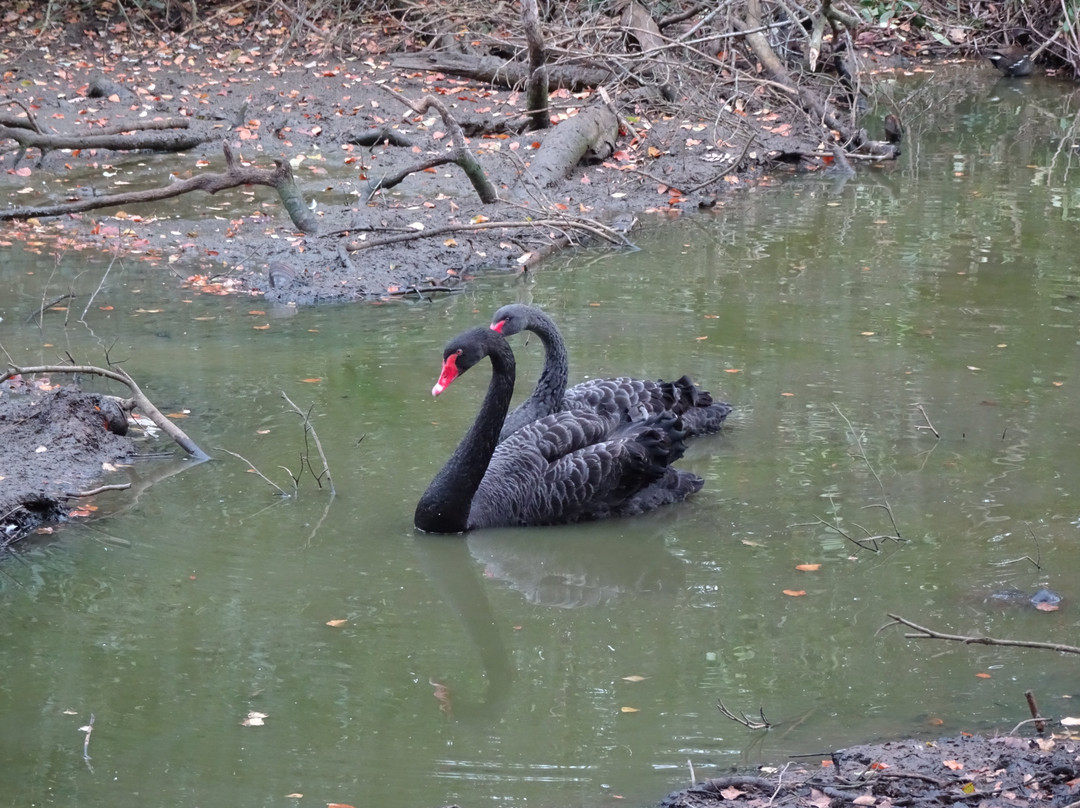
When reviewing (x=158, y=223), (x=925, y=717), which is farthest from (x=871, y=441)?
(x=158, y=223)

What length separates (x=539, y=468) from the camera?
18.5 feet

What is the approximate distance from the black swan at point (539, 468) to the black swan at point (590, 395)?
220 mm

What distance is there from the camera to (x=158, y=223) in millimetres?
10047

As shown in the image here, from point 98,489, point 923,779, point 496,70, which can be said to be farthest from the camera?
point 496,70

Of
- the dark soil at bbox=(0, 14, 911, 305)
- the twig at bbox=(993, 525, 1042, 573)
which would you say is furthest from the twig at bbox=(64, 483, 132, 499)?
the twig at bbox=(993, 525, 1042, 573)

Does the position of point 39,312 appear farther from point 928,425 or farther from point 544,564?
point 928,425

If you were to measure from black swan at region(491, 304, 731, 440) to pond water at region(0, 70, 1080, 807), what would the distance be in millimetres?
210

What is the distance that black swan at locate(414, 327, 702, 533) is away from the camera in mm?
5367

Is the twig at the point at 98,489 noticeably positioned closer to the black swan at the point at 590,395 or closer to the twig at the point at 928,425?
the black swan at the point at 590,395

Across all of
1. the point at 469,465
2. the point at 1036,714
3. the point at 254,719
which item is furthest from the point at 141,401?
the point at 1036,714

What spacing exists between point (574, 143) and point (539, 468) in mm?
6279

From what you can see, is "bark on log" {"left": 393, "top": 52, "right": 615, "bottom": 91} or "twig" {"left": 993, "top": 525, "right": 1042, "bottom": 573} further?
"bark on log" {"left": 393, "top": 52, "right": 615, "bottom": 91}

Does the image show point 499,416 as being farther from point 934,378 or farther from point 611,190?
point 611,190

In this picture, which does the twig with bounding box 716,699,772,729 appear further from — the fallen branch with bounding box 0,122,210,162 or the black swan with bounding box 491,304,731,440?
the fallen branch with bounding box 0,122,210,162
